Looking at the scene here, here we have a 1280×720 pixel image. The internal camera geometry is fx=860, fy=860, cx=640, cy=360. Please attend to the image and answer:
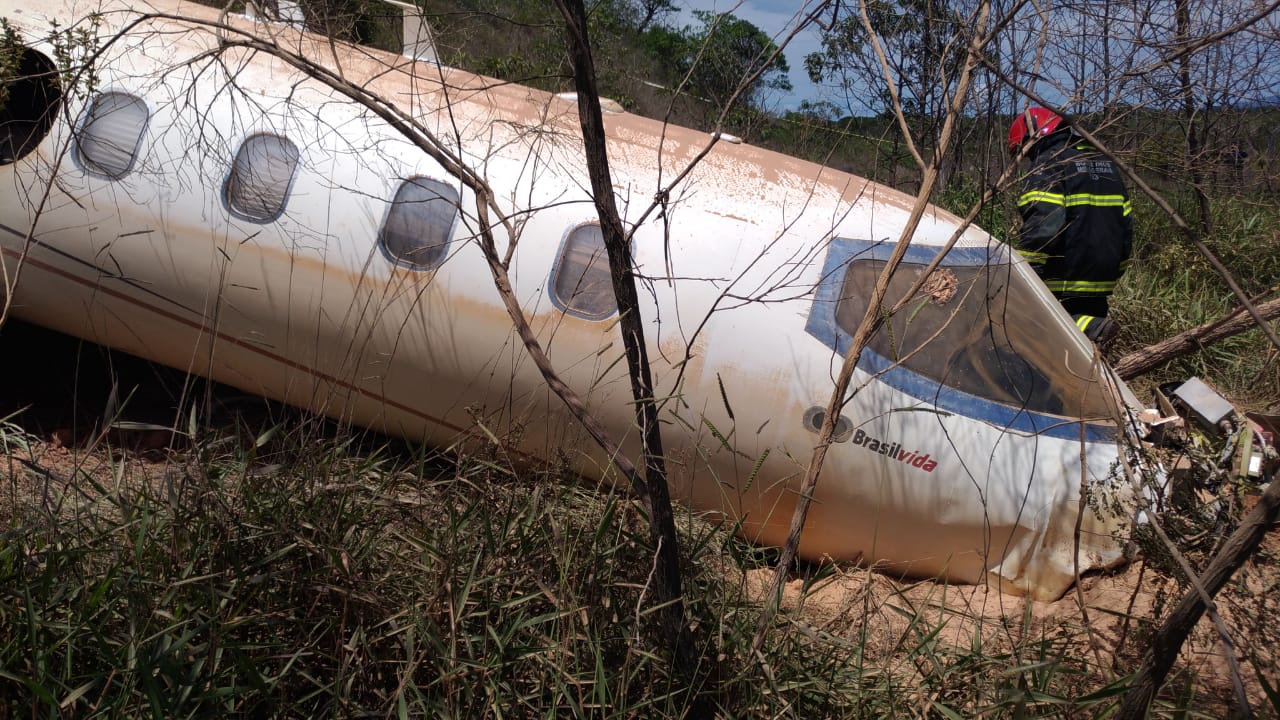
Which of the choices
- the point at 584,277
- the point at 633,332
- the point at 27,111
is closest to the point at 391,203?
the point at 584,277

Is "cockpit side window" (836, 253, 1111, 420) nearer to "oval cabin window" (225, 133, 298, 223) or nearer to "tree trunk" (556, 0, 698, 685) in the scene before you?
"tree trunk" (556, 0, 698, 685)

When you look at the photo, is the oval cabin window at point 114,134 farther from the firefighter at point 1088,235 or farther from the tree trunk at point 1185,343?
the tree trunk at point 1185,343

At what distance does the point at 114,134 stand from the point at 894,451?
4.82 m

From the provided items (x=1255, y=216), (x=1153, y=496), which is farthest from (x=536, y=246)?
(x=1255, y=216)

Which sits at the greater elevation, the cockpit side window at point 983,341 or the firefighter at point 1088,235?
the firefighter at point 1088,235

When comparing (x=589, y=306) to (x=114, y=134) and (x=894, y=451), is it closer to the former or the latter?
(x=894, y=451)

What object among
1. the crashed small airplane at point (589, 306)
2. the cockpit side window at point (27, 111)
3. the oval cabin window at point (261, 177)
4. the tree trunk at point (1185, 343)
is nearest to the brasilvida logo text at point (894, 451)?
the crashed small airplane at point (589, 306)

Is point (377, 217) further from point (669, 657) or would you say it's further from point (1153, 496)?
point (1153, 496)

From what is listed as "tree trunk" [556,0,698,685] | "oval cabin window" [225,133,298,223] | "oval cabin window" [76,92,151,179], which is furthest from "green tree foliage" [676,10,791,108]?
"oval cabin window" [76,92,151,179]

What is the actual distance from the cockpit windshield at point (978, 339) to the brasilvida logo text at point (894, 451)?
0.30 metres

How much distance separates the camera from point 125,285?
4992 millimetres

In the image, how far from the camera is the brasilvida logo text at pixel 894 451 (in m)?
4.46

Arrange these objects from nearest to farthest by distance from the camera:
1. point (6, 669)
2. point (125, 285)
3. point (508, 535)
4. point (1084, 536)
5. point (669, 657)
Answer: point (6, 669) → point (669, 657) → point (508, 535) → point (1084, 536) → point (125, 285)

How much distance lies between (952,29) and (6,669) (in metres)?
3.98
